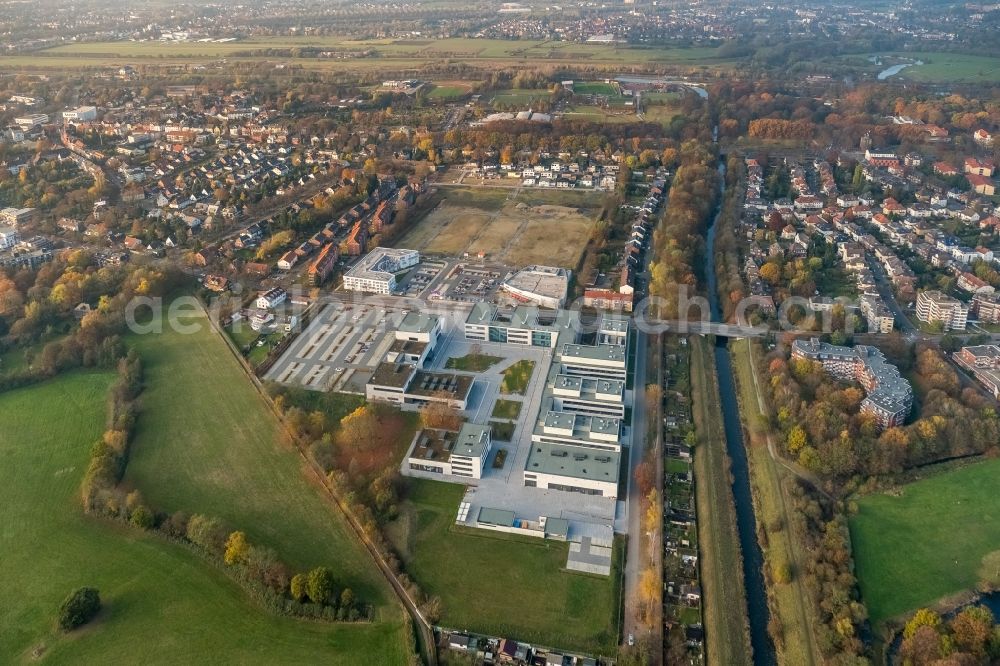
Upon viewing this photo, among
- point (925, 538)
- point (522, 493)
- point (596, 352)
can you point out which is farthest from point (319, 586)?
point (925, 538)

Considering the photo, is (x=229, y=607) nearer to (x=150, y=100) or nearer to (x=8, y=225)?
(x=8, y=225)

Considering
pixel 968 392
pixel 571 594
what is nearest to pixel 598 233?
pixel 968 392

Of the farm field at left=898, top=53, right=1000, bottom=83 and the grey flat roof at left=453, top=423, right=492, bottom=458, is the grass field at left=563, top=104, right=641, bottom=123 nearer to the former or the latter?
the farm field at left=898, top=53, right=1000, bottom=83

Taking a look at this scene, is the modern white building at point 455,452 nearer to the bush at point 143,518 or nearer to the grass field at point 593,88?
the bush at point 143,518

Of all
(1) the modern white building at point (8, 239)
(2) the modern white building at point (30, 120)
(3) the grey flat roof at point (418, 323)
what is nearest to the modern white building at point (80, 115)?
(2) the modern white building at point (30, 120)

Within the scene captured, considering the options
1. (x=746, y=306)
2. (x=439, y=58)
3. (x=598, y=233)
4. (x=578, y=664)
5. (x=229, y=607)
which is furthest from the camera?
(x=439, y=58)

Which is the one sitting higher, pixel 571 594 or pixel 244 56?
pixel 244 56
